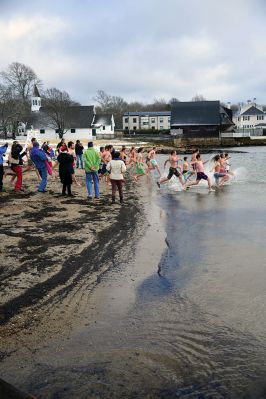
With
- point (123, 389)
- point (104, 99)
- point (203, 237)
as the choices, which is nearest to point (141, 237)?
point (203, 237)

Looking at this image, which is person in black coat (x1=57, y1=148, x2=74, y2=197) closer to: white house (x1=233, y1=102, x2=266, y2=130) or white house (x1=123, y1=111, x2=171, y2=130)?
white house (x1=233, y1=102, x2=266, y2=130)

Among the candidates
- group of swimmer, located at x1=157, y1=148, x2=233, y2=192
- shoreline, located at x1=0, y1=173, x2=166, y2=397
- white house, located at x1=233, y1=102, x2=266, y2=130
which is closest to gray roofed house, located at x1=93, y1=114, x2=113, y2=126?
white house, located at x1=233, y1=102, x2=266, y2=130

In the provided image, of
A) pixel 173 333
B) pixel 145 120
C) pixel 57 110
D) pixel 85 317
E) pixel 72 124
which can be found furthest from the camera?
pixel 145 120

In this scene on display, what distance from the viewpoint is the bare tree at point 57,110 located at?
77.7 meters

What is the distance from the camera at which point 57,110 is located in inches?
3073

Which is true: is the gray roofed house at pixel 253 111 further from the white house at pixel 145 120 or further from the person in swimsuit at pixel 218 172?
the person in swimsuit at pixel 218 172

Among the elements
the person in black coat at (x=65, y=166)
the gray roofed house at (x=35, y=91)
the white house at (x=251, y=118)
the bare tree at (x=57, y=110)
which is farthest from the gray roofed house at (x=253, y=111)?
the person in black coat at (x=65, y=166)

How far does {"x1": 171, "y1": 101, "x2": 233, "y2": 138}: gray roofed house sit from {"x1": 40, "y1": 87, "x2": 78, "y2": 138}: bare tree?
68.4ft

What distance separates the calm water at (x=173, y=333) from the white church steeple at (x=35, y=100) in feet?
268

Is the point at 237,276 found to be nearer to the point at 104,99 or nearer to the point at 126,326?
the point at 126,326

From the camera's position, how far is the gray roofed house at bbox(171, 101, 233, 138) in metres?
78.8

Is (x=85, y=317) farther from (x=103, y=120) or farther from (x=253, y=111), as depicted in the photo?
(x=253, y=111)

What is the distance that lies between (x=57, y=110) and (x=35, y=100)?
914 cm

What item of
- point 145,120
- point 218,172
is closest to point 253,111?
point 145,120
